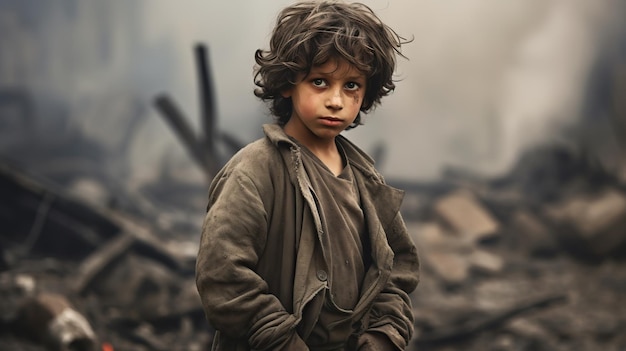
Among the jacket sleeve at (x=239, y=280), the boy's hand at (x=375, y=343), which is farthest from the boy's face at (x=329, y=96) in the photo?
the boy's hand at (x=375, y=343)

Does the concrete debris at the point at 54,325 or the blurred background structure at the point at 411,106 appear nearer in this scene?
the concrete debris at the point at 54,325

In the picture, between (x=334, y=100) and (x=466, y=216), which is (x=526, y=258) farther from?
(x=334, y=100)

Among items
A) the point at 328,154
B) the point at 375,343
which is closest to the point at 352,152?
the point at 328,154

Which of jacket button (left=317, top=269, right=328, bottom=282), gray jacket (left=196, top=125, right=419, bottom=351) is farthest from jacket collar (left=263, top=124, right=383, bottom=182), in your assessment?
jacket button (left=317, top=269, right=328, bottom=282)

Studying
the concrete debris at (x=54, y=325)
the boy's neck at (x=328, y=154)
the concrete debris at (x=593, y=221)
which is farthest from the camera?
the concrete debris at (x=593, y=221)

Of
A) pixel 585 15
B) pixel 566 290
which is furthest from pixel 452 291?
pixel 585 15

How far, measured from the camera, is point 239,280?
212 cm

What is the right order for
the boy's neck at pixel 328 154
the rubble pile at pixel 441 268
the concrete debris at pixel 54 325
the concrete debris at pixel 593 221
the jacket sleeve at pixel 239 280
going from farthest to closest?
1. the concrete debris at pixel 593 221
2. the rubble pile at pixel 441 268
3. the concrete debris at pixel 54 325
4. the boy's neck at pixel 328 154
5. the jacket sleeve at pixel 239 280

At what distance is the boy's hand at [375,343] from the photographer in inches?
89.4

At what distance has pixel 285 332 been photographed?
2.13 meters

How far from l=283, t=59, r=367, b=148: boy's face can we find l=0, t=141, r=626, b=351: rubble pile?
3.65 metres

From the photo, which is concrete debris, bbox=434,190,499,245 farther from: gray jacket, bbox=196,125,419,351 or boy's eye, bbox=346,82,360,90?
boy's eye, bbox=346,82,360,90

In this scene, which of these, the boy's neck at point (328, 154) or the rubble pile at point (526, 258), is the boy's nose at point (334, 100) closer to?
the boy's neck at point (328, 154)

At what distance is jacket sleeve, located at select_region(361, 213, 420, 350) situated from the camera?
91.5 inches
